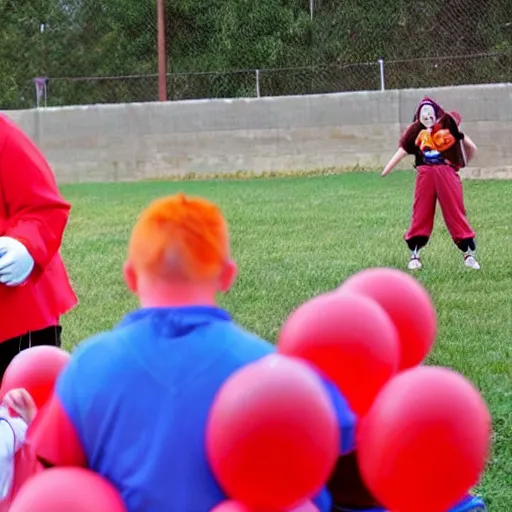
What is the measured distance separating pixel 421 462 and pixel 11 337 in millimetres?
2000

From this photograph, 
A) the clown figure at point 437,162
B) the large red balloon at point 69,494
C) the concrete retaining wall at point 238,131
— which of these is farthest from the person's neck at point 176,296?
the concrete retaining wall at point 238,131

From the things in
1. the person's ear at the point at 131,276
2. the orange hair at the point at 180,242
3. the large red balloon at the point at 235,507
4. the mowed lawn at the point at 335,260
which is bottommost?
the mowed lawn at the point at 335,260

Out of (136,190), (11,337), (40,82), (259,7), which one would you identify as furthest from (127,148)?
(11,337)

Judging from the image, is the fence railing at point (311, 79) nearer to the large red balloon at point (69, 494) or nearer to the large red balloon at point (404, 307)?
the large red balloon at point (404, 307)

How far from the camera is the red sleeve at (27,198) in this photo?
3.82m

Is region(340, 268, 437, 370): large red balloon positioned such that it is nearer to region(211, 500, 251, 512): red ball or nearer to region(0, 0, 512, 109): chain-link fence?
region(211, 500, 251, 512): red ball

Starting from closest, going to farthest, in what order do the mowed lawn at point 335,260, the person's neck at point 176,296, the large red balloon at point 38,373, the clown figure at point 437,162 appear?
the person's neck at point 176,296 → the large red balloon at point 38,373 → the mowed lawn at point 335,260 → the clown figure at point 437,162

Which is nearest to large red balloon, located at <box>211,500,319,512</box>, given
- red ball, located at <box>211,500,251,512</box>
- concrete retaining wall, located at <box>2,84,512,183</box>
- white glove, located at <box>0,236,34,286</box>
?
red ball, located at <box>211,500,251,512</box>

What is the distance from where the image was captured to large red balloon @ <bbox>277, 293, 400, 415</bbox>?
2430 millimetres

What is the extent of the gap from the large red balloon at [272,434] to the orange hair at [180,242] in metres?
0.25

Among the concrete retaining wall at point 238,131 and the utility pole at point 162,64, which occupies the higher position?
the utility pole at point 162,64

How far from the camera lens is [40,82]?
24.5m

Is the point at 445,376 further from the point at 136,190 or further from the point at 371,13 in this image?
the point at 371,13

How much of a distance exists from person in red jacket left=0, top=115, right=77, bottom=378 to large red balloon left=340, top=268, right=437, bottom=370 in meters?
1.33
